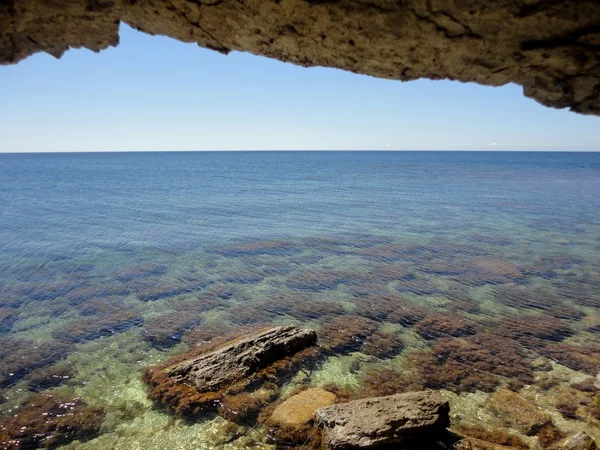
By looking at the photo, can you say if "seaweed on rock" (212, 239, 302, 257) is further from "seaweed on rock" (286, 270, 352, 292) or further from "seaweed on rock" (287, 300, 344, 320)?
"seaweed on rock" (287, 300, 344, 320)

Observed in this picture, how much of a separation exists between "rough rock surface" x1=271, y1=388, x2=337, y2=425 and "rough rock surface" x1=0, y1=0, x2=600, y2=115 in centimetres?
484

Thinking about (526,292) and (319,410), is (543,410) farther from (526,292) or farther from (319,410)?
(526,292)

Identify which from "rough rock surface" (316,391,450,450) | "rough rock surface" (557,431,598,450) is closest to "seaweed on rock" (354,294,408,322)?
"rough rock surface" (316,391,450,450)

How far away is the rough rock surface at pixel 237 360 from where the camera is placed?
619 cm

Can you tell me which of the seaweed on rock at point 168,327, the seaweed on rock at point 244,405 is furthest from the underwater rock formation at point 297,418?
the seaweed on rock at point 168,327

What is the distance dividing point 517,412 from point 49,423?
7.15m

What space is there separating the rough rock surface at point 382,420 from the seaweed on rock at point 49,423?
11.5 ft

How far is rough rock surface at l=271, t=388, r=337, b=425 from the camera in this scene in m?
5.41

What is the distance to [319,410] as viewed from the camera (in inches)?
207

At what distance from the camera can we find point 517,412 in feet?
18.4

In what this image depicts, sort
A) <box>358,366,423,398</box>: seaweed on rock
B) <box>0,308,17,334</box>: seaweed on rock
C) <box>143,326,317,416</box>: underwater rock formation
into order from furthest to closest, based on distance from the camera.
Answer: <box>0,308,17,334</box>: seaweed on rock
<box>358,366,423,398</box>: seaweed on rock
<box>143,326,317,416</box>: underwater rock formation

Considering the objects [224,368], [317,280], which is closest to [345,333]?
[224,368]

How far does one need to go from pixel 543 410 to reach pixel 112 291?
10.8 meters

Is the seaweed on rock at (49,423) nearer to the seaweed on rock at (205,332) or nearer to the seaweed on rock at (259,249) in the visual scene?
the seaweed on rock at (205,332)
